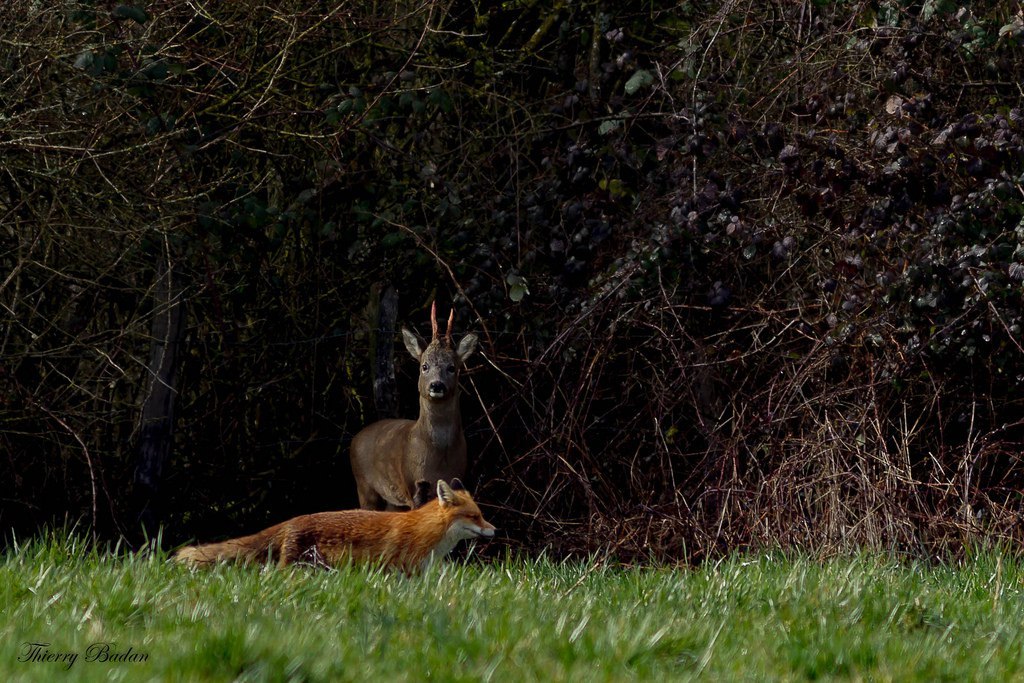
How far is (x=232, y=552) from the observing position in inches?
239

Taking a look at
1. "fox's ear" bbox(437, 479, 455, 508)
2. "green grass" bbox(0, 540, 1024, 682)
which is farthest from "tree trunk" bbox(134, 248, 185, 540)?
"green grass" bbox(0, 540, 1024, 682)

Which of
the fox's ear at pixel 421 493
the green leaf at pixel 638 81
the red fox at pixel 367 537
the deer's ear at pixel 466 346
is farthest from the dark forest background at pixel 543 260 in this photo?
the red fox at pixel 367 537

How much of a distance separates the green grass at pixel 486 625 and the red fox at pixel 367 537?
2.65ft

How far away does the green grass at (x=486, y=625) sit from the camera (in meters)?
3.61

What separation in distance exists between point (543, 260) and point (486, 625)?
5.45 meters

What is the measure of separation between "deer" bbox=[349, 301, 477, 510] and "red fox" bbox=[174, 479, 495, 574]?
69.2 inches

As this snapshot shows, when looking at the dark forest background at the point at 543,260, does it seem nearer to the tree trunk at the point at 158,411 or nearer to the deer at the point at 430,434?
the tree trunk at the point at 158,411

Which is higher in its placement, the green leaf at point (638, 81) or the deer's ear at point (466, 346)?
the green leaf at point (638, 81)

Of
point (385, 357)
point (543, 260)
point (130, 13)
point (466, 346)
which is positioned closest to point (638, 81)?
point (543, 260)

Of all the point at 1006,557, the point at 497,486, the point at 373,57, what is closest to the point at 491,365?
the point at 497,486

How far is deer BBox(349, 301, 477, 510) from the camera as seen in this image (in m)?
8.76

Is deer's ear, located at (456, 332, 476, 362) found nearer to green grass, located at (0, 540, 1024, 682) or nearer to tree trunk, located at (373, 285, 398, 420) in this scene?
tree trunk, located at (373, 285, 398, 420)

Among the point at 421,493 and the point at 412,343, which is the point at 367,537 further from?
the point at 412,343

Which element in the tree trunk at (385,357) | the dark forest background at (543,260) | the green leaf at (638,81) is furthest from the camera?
the tree trunk at (385,357)
